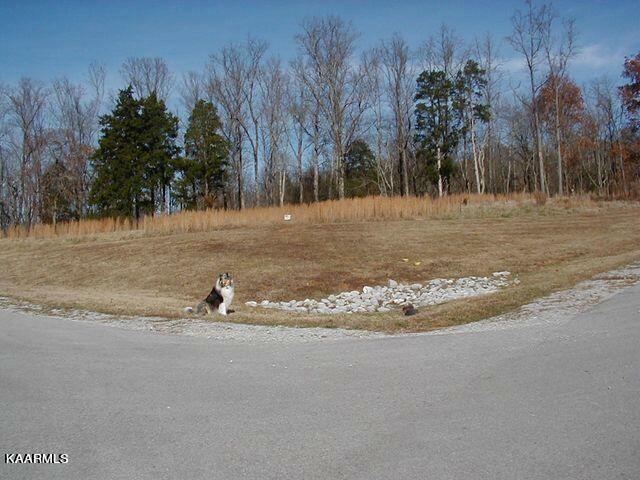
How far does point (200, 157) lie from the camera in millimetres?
44062

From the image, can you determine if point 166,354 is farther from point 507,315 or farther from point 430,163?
point 430,163

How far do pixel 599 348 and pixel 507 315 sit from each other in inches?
104

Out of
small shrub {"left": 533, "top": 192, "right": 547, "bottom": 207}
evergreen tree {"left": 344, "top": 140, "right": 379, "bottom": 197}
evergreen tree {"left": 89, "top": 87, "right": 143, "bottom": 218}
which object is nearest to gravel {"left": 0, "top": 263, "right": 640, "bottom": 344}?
small shrub {"left": 533, "top": 192, "right": 547, "bottom": 207}

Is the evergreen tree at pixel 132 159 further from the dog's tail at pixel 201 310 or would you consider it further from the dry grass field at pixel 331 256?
the dog's tail at pixel 201 310

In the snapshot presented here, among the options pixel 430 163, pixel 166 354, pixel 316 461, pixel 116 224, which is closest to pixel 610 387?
pixel 316 461

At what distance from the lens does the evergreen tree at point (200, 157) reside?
4400 cm

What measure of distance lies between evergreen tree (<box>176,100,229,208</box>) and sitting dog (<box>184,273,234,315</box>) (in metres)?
34.6

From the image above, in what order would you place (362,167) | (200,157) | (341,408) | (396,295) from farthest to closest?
1. (362,167)
2. (200,157)
3. (396,295)
4. (341,408)

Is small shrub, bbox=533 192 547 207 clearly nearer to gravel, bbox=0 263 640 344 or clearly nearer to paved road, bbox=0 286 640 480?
gravel, bbox=0 263 640 344

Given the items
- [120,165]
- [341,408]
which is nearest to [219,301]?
[341,408]

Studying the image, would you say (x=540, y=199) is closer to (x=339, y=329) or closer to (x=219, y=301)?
(x=219, y=301)

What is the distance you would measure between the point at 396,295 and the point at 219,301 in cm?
519

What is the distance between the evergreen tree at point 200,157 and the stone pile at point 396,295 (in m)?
32.3

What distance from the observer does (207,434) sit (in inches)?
149
